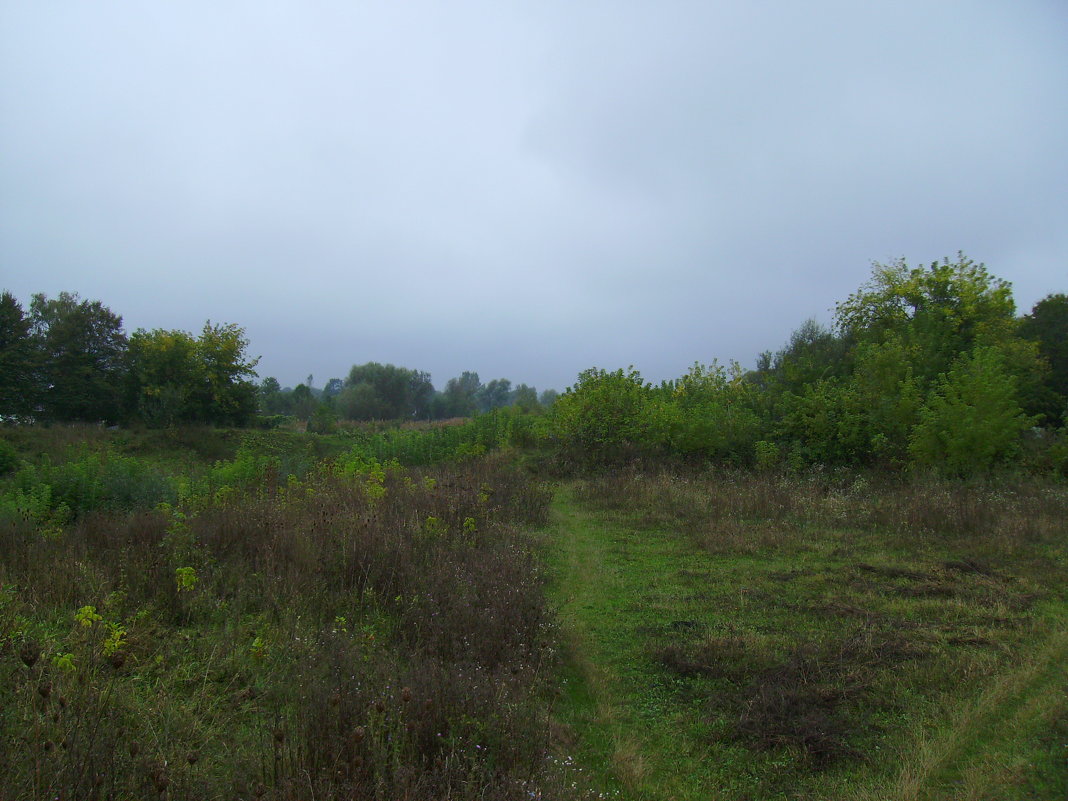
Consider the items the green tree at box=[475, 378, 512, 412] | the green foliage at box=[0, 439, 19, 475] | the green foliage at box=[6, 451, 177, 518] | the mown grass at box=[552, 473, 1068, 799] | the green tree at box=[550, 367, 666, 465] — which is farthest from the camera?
the green tree at box=[475, 378, 512, 412]

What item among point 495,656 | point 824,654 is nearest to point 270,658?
point 495,656

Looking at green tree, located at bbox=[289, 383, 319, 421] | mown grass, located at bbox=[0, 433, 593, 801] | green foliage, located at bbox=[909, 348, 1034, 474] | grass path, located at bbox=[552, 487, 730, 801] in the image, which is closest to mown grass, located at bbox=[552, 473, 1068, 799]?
grass path, located at bbox=[552, 487, 730, 801]

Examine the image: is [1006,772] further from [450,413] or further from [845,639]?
[450,413]

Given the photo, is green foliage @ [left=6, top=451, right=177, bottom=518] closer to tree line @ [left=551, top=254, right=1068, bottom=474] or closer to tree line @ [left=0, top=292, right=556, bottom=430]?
tree line @ [left=551, top=254, right=1068, bottom=474]

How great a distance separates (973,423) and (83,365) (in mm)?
36448

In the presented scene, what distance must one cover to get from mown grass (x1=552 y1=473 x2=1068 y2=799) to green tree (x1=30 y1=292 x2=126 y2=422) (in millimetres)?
29634

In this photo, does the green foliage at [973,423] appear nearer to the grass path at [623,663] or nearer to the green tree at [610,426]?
the green tree at [610,426]

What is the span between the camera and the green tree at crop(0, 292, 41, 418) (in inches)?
1030

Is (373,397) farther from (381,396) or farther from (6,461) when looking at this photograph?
(6,461)

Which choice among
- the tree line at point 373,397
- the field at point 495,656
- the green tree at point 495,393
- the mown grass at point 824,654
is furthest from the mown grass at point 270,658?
the green tree at point 495,393

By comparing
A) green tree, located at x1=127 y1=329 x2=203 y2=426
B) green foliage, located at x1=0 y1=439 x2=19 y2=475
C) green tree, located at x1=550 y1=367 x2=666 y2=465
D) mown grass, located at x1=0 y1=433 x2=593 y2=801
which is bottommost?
mown grass, located at x1=0 y1=433 x2=593 y2=801

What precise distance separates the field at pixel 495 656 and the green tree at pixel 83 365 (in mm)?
24898

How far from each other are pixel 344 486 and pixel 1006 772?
846 centimetres

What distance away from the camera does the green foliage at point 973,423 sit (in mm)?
12742
